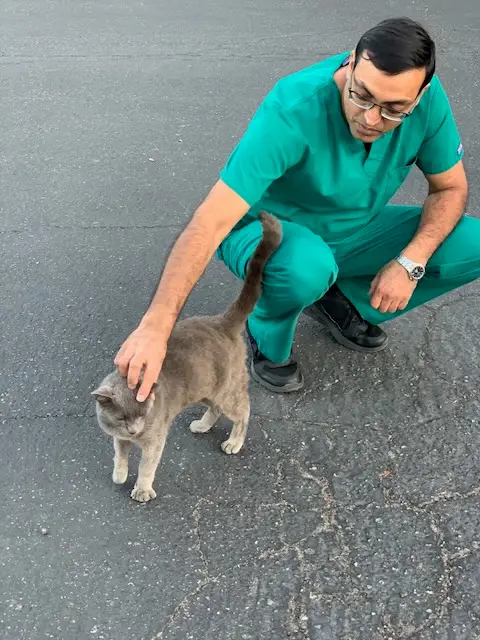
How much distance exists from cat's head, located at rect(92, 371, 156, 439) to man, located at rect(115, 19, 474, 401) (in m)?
0.23

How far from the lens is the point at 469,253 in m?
2.97

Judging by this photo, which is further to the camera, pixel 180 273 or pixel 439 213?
pixel 439 213

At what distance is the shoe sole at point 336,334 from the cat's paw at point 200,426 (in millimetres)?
843

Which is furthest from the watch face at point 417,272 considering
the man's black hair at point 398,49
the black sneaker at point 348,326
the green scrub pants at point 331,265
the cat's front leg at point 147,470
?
the cat's front leg at point 147,470

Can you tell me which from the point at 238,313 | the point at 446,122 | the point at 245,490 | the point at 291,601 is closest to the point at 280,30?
the point at 446,122

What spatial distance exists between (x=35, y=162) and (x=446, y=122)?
2.99 meters

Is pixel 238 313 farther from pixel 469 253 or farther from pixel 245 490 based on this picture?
pixel 469 253

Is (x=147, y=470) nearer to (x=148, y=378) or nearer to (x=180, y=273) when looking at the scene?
(x=148, y=378)

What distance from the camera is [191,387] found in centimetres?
262

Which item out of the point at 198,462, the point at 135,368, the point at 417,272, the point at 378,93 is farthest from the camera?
the point at 417,272

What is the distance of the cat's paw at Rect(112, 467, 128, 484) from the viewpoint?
2.65 meters

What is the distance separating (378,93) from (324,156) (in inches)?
14.8

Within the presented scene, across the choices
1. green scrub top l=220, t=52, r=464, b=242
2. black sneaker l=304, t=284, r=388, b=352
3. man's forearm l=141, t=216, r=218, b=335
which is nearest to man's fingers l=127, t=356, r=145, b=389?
man's forearm l=141, t=216, r=218, b=335

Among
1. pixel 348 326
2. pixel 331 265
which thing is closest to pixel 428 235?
pixel 331 265
